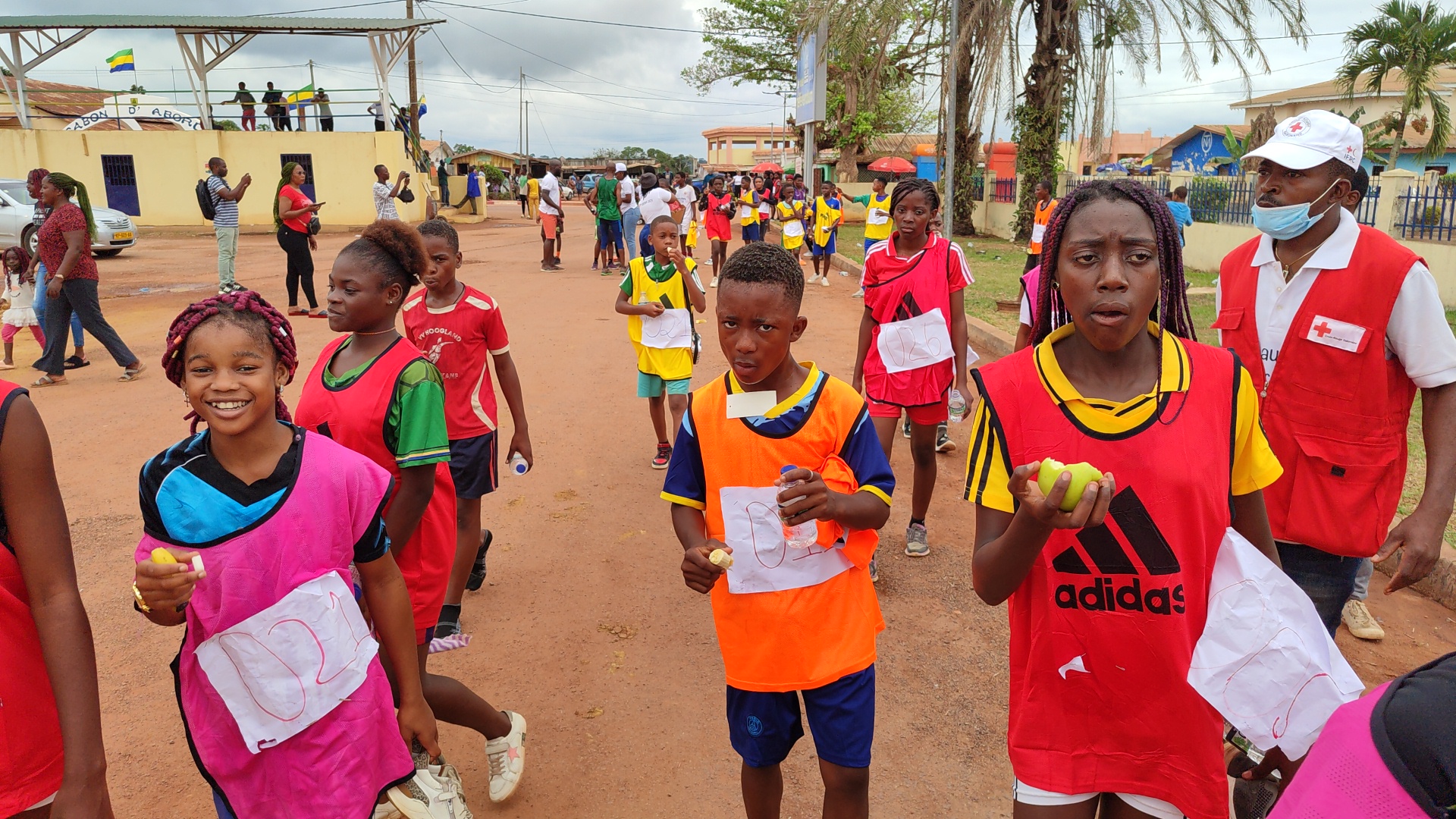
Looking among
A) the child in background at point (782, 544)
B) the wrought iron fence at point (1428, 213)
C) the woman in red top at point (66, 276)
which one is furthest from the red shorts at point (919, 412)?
the wrought iron fence at point (1428, 213)

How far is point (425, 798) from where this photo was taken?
2.31 meters

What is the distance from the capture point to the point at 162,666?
13.6 ft

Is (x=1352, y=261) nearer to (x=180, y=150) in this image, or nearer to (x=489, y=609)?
(x=489, y=609)

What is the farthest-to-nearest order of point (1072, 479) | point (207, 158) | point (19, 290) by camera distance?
point (207, 158), point (19, 290), point (1072, 479)

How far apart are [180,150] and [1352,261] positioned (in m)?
31.6

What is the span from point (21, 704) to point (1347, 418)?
11.8 feet

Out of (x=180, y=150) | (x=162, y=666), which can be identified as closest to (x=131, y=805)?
(x=162, y=666)

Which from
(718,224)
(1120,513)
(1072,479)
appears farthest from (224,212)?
(1072,479)

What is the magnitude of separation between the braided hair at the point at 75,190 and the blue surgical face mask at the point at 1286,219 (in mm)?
9697

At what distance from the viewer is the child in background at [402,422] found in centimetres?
285

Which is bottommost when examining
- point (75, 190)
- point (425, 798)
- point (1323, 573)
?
point (425, 798)

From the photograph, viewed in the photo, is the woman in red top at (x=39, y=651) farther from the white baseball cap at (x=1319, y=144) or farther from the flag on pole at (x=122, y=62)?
the flag on pole at (x=122, y=62)

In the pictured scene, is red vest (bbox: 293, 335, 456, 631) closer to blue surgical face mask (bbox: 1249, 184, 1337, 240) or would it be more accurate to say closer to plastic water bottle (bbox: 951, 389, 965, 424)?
blue surgical face mask (bbox: 1249, 184, 1337, 240)

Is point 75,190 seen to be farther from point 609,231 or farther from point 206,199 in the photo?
point 609,231
